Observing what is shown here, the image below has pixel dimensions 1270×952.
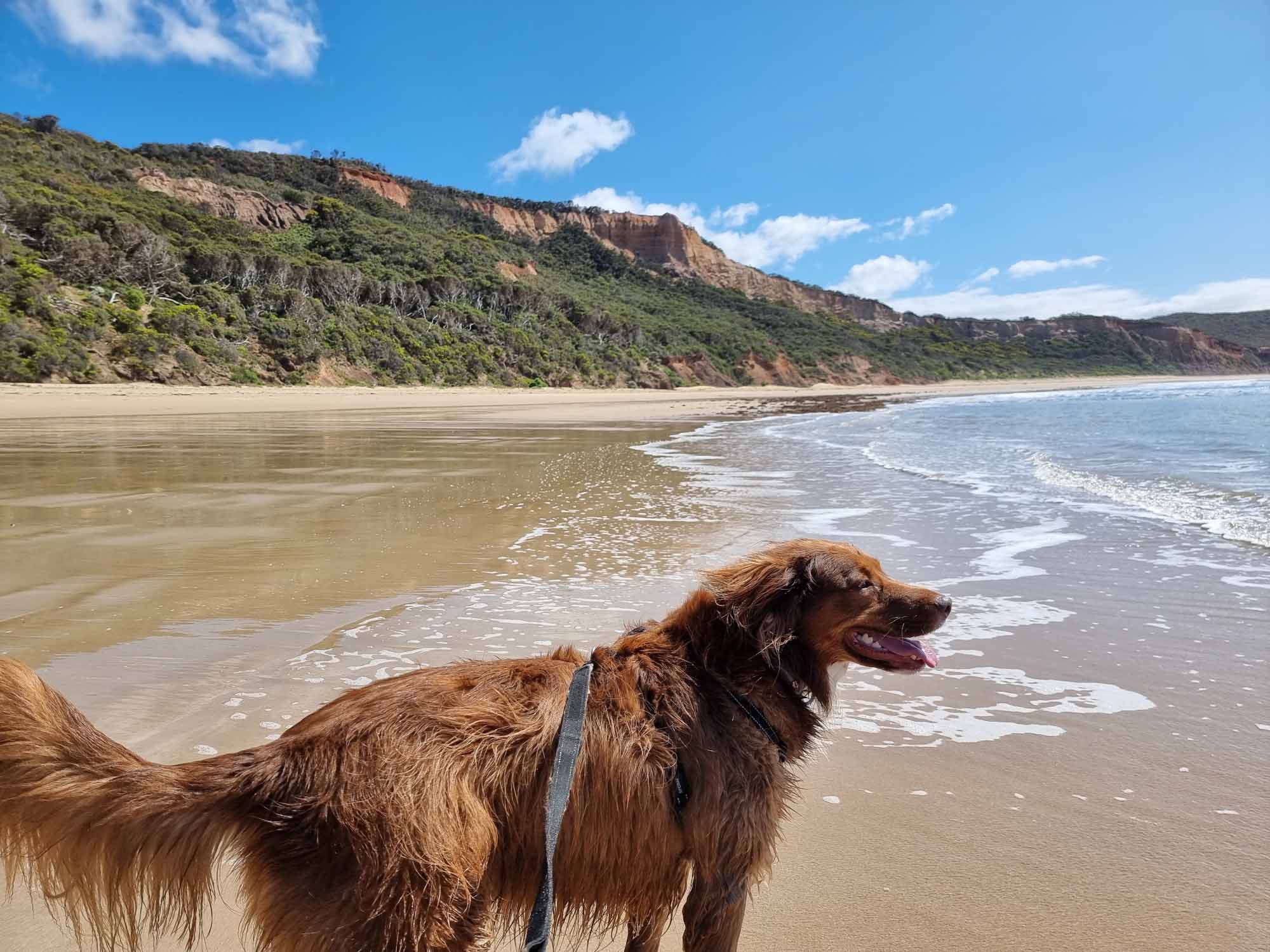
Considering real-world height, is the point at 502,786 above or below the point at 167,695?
above

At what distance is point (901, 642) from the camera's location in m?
2.58

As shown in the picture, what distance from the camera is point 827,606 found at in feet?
8.27

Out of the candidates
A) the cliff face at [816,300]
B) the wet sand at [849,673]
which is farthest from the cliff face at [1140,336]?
the wet sand at [849,673]

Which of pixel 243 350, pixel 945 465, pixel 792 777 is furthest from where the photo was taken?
pixel 243 350

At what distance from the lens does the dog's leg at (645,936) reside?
228 centimetres

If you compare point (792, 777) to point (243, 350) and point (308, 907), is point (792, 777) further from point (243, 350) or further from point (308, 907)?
point (243, 350)

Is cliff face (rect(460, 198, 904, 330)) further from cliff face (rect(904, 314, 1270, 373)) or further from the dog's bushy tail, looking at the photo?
the dog's bushy tail

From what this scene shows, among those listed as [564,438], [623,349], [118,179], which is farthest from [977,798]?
[118,179]

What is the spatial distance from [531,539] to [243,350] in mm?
36143

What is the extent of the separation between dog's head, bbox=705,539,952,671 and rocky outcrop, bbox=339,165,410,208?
101 metres

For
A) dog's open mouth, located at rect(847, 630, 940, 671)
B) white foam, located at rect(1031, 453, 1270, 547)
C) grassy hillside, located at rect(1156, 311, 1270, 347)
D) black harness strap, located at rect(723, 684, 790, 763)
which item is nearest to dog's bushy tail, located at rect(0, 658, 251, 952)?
black harness strap, located at rect(723, 684, 790, 763)

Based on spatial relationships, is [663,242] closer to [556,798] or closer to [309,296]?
[309,296]

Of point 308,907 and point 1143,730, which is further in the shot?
point 1143,730

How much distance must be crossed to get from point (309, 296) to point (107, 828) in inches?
2056
